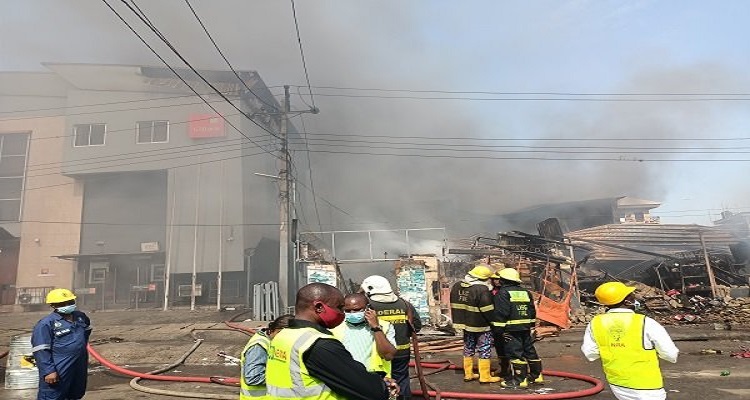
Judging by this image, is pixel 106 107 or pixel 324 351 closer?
pixel 324 351

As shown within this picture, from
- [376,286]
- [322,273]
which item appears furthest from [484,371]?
[322,273]

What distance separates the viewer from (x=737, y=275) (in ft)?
43.4

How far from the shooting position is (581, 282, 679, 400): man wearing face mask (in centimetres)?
279

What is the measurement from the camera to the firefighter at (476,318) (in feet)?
18.5

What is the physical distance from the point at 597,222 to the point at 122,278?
25.5m

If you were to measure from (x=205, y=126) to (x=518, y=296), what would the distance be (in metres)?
20.7

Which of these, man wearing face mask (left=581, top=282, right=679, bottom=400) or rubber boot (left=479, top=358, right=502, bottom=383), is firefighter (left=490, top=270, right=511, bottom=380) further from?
man wearing face mask (left=581, top=282, right=679, bottom=400)

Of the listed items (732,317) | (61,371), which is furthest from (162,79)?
(732,317)

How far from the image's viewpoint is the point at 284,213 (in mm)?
15117

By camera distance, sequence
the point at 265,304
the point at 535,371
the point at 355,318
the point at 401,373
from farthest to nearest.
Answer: the point at 265,304
the point at 535,371
the point at 401,373
the point at 355,318

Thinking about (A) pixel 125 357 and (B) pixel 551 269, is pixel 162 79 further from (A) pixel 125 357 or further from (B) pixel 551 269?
(B) pixel 551 269

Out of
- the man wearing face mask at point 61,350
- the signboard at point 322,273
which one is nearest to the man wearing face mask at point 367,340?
the man wearing face mask at point 61,350

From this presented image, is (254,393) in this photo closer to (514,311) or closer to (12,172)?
(514,311)

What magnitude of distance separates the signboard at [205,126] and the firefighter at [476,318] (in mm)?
19537
